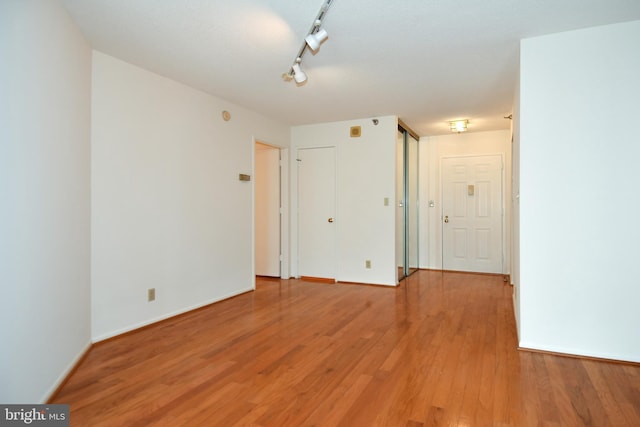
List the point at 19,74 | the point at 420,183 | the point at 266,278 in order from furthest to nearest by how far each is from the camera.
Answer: the point at 420,183 < the point at 266,278 < the point at 19,74

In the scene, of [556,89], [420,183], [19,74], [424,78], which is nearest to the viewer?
[19,74]

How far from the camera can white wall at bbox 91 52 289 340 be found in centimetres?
302

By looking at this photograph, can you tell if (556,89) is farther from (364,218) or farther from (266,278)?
(266,278)

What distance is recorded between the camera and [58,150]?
226cm

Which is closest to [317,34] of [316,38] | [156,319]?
[316,38]

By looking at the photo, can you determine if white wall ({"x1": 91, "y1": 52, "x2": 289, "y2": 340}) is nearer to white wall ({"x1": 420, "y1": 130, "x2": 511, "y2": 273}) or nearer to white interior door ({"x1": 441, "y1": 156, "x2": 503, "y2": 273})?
white wall ({"x1": 420, "y1": 130, "x2": 511, "y2": 273})

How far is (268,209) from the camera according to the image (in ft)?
19.0

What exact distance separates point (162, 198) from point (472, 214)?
16.4 ft

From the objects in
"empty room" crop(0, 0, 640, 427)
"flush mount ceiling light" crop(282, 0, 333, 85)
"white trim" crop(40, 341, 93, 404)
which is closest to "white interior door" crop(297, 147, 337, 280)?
"empty room" crop(0, 0, 640, 427)

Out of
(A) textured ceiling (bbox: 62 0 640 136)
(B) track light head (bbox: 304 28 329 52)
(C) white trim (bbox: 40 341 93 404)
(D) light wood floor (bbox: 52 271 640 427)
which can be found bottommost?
(D) light wood floor (bbox: 52 271 640 427)

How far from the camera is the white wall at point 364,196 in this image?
512cm

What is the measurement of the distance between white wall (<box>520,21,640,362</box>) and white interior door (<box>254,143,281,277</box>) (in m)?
3.69

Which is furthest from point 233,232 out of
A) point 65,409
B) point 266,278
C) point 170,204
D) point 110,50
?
point 65,409

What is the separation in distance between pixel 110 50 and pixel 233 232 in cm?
234
